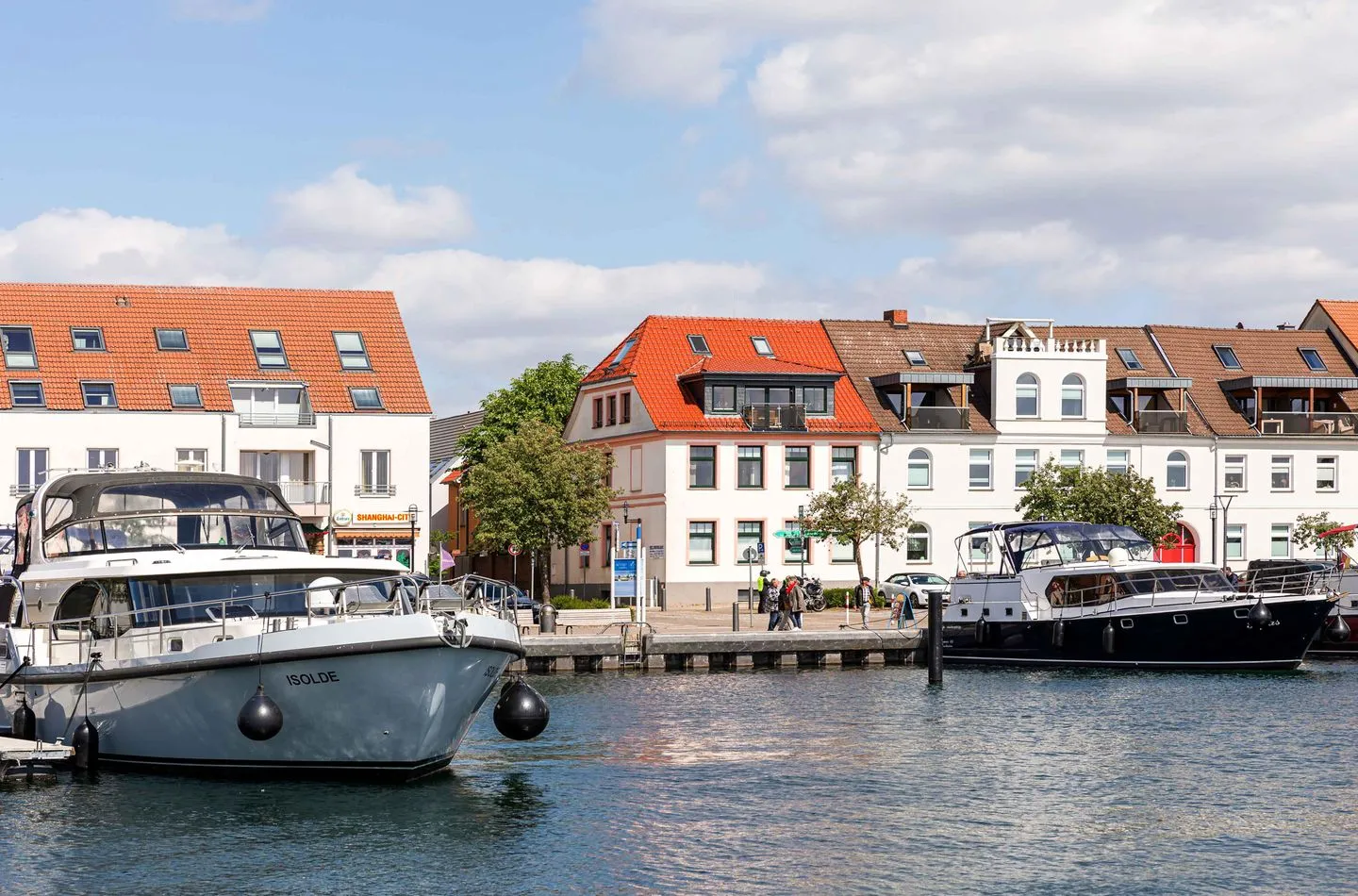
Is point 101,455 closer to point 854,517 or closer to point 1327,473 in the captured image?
point 854,517

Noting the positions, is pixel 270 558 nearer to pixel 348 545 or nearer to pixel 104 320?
pixel 348 545

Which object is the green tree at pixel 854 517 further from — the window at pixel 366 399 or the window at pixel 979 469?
the window at pixel 366 399

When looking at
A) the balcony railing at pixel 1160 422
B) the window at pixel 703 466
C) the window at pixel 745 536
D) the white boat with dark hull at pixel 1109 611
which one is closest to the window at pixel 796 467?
the window at pixel 745 536

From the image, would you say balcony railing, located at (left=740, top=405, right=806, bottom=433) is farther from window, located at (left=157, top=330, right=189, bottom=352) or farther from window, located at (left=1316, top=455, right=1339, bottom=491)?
window, located at (left=1316, top=455, right=1339, bottom=491)

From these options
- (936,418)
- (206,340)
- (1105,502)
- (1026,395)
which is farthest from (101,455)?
(1026,395)

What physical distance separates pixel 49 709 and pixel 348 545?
3634 centimetres

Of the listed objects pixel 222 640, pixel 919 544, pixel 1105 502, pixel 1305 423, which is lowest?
pixel 222 640

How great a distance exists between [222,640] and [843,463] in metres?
49.8

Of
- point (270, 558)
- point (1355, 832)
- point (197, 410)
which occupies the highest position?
point (197, 410)

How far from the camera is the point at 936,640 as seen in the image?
46.2 m

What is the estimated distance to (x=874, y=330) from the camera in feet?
266

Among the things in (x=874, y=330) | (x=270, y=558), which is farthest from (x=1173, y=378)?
(x=270, y=558)

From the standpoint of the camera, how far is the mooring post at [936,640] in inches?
1816

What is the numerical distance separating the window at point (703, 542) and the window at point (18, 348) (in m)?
25.3
